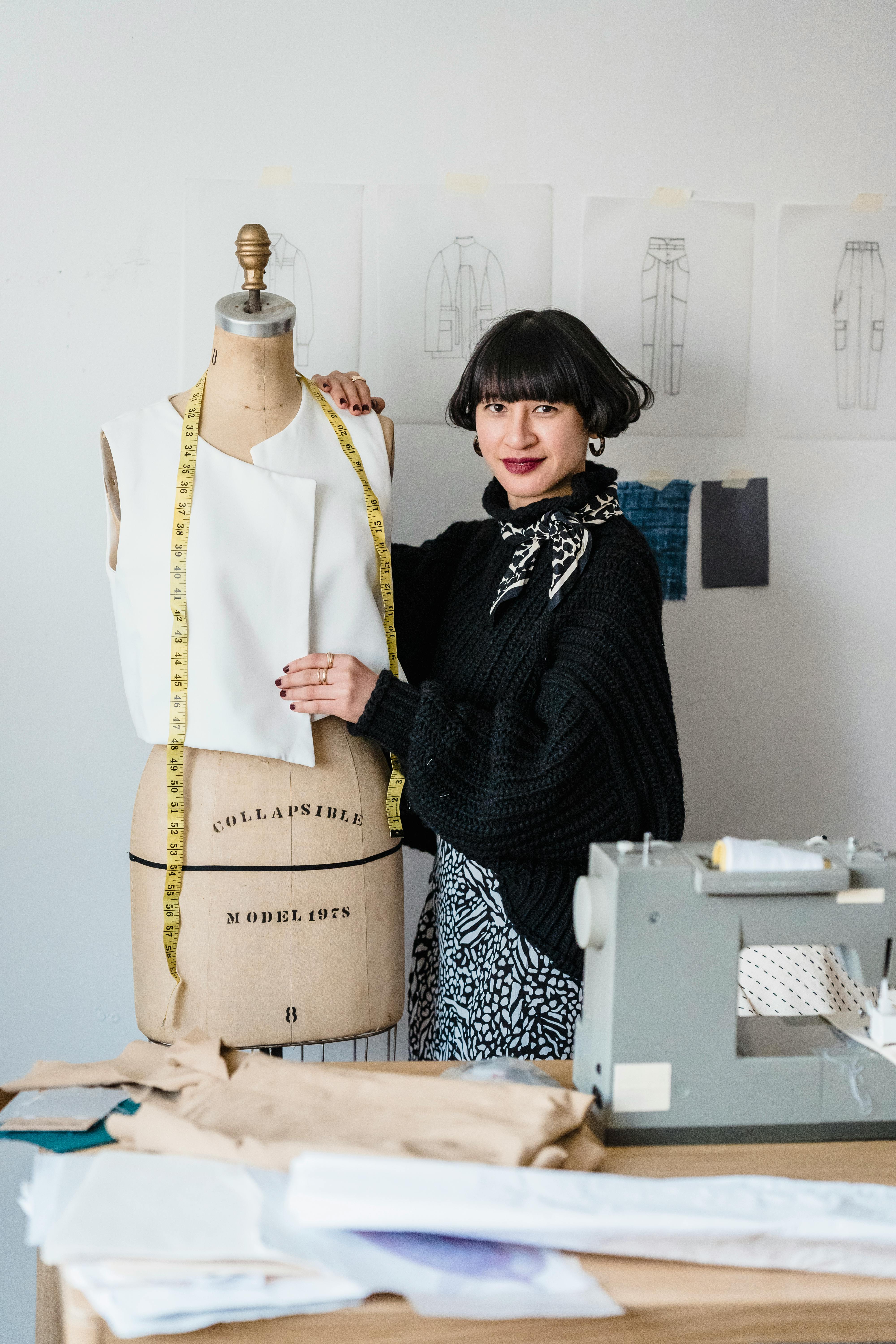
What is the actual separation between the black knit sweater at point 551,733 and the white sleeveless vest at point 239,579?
0.49ft

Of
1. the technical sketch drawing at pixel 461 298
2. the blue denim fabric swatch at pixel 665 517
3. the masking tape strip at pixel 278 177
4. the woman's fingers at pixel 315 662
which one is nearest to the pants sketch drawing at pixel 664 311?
the blue denim fabric swatch at pixel 665 517

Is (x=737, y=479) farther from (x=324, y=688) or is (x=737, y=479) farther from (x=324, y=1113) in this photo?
(x=324, y=1113)

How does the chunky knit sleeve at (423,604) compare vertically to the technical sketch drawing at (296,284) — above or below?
below

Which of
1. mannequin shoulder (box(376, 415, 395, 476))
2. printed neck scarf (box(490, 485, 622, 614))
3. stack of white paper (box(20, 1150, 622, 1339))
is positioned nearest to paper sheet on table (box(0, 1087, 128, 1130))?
stack of white paper (box(20, 1150, 622, 1339))

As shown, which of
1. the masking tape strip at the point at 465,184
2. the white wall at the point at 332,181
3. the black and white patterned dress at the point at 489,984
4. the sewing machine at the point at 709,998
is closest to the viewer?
the sewing machine at the point at 709,998

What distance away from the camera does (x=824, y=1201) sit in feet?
3.39

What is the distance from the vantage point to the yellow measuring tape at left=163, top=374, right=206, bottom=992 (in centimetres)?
176

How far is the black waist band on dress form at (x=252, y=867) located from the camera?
1769 mm

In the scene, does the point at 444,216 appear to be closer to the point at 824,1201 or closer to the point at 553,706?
the point at 553,706

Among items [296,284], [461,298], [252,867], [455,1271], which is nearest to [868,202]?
[461,298]

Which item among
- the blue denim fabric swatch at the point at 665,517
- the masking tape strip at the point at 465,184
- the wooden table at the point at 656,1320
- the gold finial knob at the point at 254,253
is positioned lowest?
the wooden table at the point at 656,1320

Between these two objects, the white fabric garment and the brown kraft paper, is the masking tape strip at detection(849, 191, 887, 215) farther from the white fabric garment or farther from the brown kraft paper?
the brown kraft paper

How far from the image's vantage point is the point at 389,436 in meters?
1.97

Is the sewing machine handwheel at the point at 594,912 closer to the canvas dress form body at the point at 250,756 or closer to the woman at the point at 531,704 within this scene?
the woman at the point at 531,704
